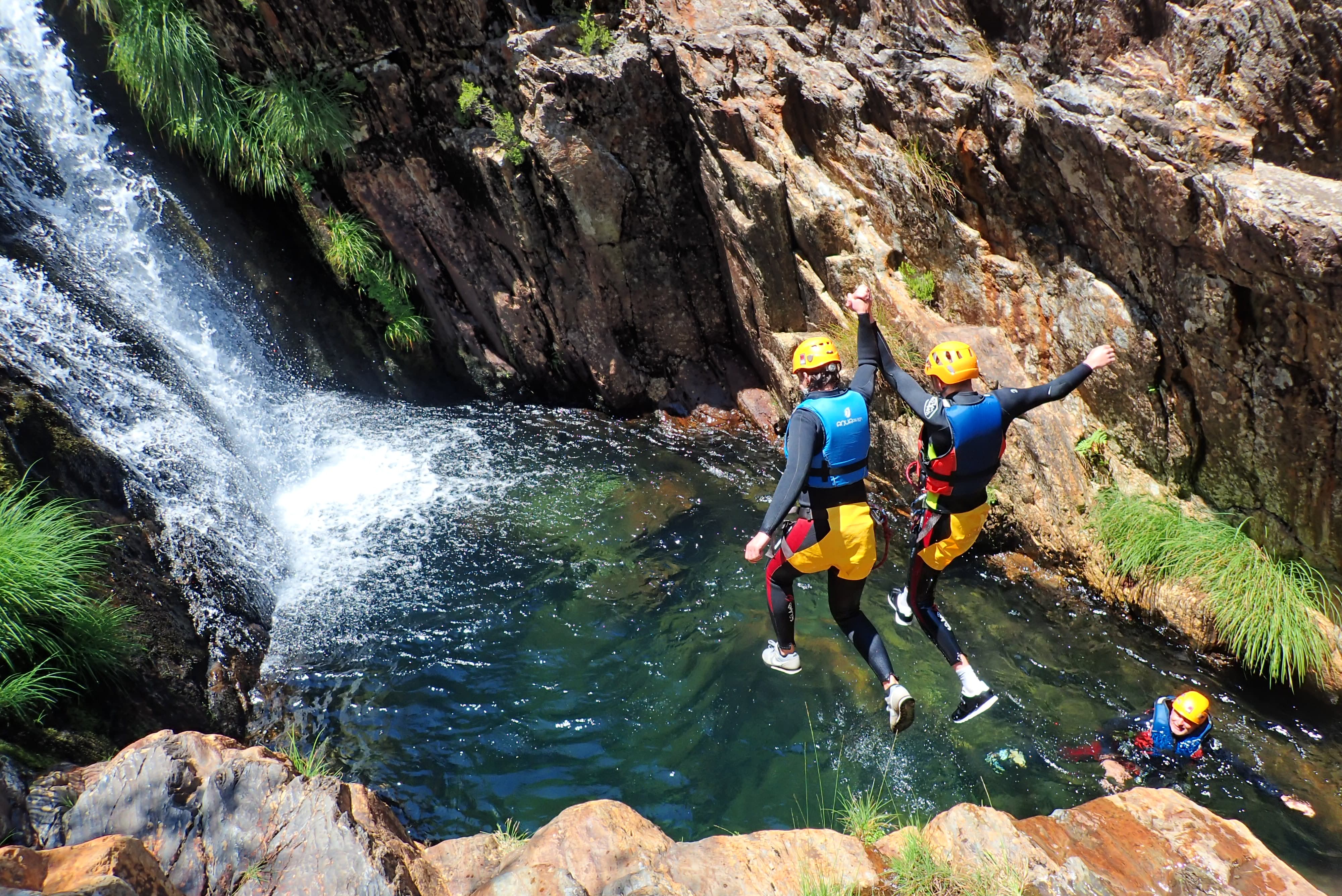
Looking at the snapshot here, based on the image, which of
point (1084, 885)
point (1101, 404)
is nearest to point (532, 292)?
point (1101, 404)

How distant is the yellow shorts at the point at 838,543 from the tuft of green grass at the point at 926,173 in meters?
3.54

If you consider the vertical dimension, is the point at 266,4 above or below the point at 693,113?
above

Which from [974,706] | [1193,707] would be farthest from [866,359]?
[1193,707]

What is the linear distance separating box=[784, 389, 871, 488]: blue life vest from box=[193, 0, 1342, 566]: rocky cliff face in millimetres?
2673

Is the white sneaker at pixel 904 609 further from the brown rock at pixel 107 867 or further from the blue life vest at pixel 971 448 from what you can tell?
the brown rock at pixel 107 867

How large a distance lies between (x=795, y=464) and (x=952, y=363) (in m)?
1.27

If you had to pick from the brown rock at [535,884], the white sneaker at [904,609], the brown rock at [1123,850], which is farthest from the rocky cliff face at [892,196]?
the brown rock at [535,884]

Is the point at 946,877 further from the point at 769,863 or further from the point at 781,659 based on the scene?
the point at 781,659

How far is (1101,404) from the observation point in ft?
21.4

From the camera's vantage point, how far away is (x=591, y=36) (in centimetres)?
880

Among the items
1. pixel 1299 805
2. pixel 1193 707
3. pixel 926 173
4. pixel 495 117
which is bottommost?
pixel 1299 805

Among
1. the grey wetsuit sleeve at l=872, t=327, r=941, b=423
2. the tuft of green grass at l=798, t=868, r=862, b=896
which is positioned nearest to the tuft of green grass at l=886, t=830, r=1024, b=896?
the tuft of green grass at l=798, t=868, r=862, b=896

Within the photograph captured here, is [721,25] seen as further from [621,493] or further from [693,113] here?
[621,493]

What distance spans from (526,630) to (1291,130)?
21.9ft
